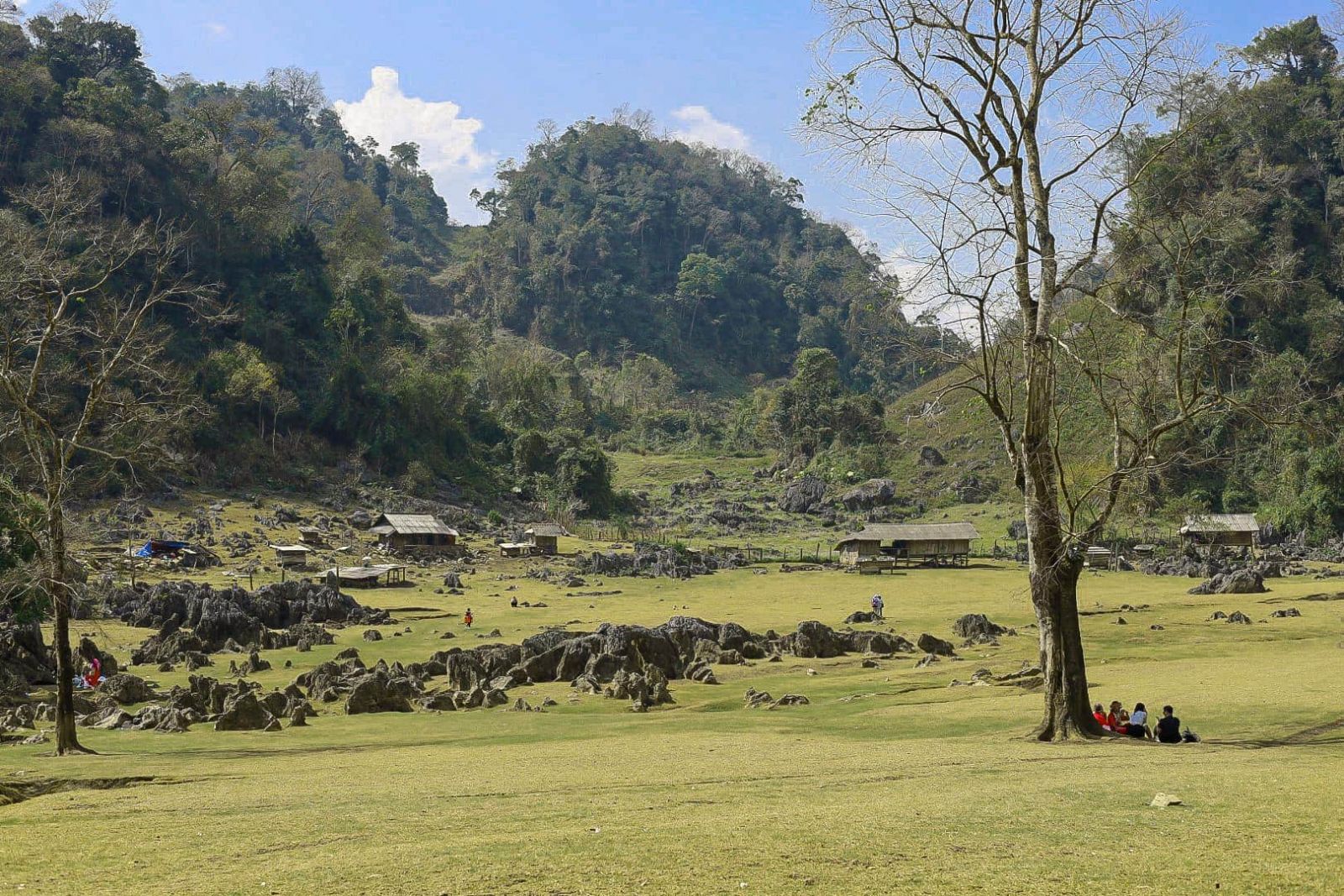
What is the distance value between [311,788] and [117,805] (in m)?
2.48

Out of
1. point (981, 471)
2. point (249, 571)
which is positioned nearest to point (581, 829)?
point (249, 571)

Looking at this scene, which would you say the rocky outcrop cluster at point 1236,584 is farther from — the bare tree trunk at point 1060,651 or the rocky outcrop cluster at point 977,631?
the bare tree trunk at point 1060,651

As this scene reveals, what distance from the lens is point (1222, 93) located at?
2548cm

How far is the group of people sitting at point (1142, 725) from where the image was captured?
762 inches

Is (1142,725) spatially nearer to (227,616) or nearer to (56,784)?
(56,784)

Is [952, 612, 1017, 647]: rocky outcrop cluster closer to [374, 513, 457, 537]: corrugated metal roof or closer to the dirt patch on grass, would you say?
the dirt patch on grass

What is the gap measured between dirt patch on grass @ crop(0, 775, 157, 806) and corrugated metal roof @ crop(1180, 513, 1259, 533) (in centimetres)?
7726

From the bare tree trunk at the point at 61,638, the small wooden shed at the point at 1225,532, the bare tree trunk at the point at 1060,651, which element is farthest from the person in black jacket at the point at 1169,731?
the small wooden shed at the point at 1225,532

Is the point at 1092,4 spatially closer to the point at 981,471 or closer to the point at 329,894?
the point at 329,894

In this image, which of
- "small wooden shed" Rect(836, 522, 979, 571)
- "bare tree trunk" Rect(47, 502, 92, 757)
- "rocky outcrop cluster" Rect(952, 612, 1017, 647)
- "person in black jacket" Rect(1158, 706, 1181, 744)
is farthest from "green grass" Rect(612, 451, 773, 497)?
"person in black jacket" Rect(1158, 706, 1181, 744)

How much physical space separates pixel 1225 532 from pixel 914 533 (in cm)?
2326

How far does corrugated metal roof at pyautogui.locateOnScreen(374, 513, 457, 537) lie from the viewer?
250 feet

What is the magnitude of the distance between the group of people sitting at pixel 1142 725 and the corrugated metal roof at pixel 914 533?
56.6 meters

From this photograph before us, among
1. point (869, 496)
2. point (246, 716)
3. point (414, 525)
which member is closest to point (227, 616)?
point (246, 716)
